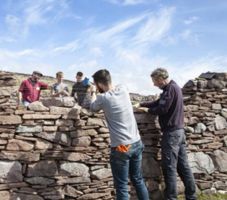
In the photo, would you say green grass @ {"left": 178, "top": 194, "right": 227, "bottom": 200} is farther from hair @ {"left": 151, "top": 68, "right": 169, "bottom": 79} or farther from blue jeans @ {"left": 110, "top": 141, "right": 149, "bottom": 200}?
hair @ {"left": 151, "top": 68, "right": 169, "bottom": 79}

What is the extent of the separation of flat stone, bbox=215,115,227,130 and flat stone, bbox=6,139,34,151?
144 inches

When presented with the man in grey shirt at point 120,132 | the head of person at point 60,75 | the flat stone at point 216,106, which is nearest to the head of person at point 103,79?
the man in grey shirt at point 120,132

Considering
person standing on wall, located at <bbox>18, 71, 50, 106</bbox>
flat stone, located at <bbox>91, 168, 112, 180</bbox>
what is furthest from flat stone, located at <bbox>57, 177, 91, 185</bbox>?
person standing on wall, located at <bbox>18, 71, 50, 106</bbox>

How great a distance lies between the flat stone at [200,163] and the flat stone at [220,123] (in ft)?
2.12

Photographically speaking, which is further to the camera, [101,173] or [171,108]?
[101,173]

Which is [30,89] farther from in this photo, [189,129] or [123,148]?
[123,148]

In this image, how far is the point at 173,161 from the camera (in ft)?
20.9

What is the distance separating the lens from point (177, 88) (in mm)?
6395

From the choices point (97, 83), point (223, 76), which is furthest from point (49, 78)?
point (97, 83)

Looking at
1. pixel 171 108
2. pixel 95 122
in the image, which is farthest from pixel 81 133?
pixel 171 108

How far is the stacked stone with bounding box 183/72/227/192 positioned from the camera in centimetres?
751

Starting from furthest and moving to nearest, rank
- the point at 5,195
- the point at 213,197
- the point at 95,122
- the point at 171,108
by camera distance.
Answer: the point at 213,197, the point at 95,122, the point at 171,108, the point at 5,195

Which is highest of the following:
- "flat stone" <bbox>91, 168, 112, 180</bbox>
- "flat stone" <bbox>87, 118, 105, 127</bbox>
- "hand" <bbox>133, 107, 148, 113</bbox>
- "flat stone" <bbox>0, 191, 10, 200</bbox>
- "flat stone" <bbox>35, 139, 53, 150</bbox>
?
"hand" <bbox>133, 107, 148, 113</bbox>

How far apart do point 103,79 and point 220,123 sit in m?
3.25
